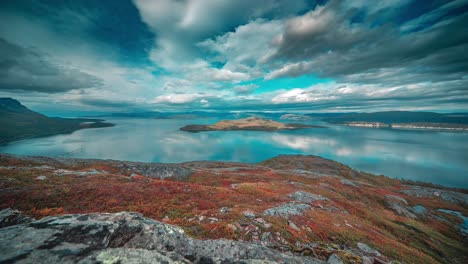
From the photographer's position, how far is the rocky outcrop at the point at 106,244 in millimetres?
5184

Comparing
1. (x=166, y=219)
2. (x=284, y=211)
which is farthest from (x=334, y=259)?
(x=166, y=219)

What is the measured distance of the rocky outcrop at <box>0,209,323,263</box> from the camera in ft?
17.0

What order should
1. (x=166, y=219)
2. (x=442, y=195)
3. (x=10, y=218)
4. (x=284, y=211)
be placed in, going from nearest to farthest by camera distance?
(x=10, y=218) < (x=166, y=219) < (x=284, y=211) < (x=442, y=195)

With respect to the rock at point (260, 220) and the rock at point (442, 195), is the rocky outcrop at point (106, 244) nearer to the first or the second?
the rock at point (260, 220)

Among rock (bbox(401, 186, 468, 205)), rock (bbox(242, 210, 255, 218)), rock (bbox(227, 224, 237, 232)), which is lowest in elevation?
rock (bbox(401, 186, 468, 205))

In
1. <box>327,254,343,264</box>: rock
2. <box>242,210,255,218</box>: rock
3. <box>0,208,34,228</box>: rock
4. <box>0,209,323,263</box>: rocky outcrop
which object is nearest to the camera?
<box>0,209,323,263</box>: rocky outcrop

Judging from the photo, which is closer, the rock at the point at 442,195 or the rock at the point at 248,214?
the rock at the point at 248,214

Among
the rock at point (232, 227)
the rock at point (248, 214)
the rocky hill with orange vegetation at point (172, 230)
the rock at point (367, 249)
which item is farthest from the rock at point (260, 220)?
the rock at point (367, 249)

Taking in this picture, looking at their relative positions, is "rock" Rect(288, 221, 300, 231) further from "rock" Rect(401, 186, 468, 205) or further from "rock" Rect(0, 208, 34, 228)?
"rock" Rect(401, 186, 468, 205)

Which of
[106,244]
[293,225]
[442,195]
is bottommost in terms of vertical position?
[442,195]

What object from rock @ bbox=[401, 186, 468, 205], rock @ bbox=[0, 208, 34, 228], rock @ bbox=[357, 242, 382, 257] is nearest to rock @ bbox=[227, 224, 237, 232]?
rock @ bbox=[357, 242, 382, 257]

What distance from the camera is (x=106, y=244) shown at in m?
6.38

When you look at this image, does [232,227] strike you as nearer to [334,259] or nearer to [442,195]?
[334,259]

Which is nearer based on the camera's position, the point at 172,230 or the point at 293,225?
the point at 172,230
